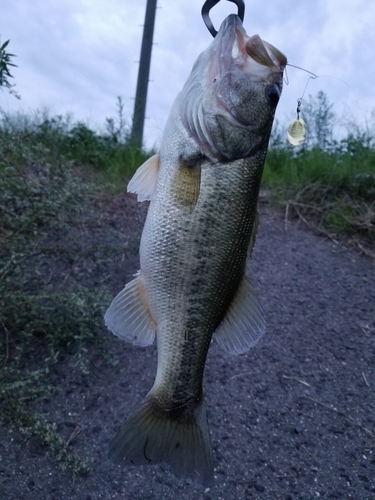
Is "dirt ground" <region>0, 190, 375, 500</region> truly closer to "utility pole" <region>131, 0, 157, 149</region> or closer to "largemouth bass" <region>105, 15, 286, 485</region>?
"largemouth bass" <region>105, 15, 286, 485</region>

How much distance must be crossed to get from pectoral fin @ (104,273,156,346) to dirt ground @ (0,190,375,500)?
3.63 feet

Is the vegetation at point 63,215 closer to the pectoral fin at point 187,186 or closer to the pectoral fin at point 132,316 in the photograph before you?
the pectoral fin at point 132,316

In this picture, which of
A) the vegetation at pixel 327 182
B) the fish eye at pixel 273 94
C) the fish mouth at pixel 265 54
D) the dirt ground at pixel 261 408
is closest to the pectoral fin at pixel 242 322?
the fish eye at pixel 273 94

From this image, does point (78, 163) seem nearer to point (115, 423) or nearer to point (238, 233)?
point (115, 423)

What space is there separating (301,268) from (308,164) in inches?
71.1

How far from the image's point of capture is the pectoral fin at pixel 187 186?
1382 millimetres

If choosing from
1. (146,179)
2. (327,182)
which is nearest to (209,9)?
(146,179)

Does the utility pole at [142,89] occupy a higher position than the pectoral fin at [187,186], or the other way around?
the utility pole at [142,89]

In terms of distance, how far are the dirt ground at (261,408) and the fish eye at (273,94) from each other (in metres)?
1.81

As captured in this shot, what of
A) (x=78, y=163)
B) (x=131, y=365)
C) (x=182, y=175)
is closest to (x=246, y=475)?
(x=131, y=365)

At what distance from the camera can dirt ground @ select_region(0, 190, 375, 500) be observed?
2219mm

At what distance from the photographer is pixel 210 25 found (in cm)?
148

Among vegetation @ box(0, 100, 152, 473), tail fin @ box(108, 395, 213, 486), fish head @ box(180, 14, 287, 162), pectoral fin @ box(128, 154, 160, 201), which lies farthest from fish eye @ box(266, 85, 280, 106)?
vegetation @ box(0, 100, 152, 473)

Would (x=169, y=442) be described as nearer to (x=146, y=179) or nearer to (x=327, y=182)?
(x=146, y=179)
